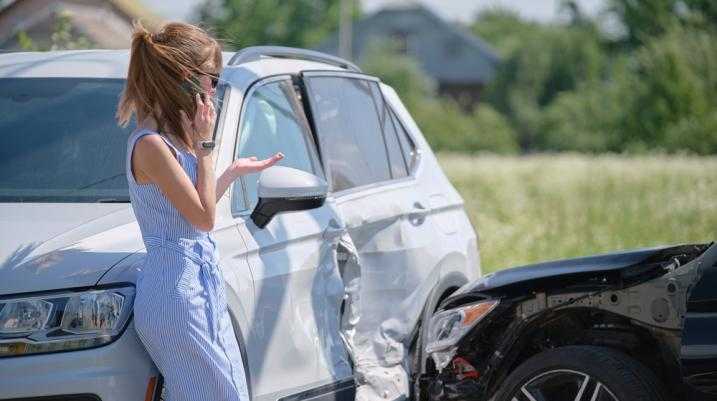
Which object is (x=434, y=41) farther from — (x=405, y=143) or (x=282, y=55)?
(x=282, y=55)

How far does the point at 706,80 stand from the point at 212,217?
1961 inches

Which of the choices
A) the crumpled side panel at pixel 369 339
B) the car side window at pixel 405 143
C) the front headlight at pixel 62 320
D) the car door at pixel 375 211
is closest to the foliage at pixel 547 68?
the car side window at pixel 405 143

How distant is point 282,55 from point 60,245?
2.04 metres

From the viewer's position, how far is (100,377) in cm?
402

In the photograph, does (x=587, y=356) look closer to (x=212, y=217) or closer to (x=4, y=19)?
(x=212, y=217)

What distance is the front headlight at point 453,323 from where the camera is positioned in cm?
539

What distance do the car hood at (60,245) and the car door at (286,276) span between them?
0.51 metres

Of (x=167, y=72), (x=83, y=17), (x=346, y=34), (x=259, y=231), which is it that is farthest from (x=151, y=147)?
(x=346, y=34)

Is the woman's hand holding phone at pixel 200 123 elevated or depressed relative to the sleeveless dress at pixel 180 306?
elevated

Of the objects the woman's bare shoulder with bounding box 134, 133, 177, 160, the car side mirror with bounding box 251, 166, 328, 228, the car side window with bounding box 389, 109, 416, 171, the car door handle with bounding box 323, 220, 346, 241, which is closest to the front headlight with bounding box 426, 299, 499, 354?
the car door handle with bounding box 323, 220, 346, 241

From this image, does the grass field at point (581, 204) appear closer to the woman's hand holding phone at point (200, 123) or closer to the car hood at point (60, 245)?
the car hood at point (60, 245)

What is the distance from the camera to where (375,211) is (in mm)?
5996

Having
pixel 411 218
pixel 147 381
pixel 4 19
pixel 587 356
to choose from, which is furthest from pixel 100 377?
pixel 4 19

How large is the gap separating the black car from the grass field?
875cm
